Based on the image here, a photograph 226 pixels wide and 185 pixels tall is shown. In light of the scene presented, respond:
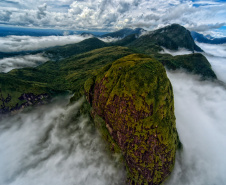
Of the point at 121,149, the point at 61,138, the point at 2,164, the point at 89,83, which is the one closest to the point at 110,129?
the point at 121,149

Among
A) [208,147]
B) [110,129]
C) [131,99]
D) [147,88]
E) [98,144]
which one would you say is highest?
[147,88]

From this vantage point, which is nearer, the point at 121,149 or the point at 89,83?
the point at 121,149

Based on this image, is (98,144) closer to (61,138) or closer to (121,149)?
(121,149)

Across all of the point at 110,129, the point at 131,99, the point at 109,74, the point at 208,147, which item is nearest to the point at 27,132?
the point at 110,129

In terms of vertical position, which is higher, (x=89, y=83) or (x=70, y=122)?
(x=89, y=83)

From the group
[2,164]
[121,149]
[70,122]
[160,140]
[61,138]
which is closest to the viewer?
→ [160,140]

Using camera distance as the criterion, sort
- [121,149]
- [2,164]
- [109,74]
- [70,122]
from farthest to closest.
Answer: [70,122], [2,164], [109,74], [121,149]

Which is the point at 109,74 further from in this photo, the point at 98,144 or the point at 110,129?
the point at 98,144
